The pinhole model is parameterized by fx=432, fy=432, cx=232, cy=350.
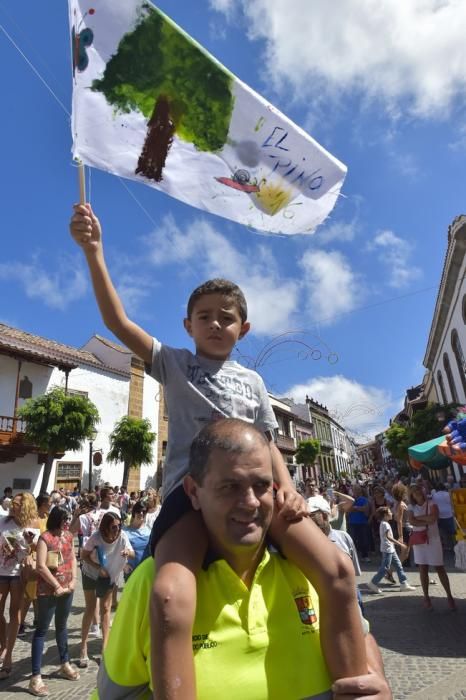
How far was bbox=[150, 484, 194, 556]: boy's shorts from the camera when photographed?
5.22 feet

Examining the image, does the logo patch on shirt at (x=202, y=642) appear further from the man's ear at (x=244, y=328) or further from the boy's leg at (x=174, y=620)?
the man's ear at (x=244, y=328)

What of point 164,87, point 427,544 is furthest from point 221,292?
point 427,544

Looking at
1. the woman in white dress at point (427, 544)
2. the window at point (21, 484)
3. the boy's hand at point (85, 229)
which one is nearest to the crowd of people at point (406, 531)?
the woman in white dress at point (427, 544)

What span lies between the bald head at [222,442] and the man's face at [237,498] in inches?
0.7

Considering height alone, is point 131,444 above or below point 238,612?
above

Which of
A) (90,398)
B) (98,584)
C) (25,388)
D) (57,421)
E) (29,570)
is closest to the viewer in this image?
(29,570)

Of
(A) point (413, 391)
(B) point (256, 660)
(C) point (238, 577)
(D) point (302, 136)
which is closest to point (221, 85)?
(D) point (302, 136)

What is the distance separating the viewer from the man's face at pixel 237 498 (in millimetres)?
1405

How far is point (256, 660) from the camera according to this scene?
134 cm

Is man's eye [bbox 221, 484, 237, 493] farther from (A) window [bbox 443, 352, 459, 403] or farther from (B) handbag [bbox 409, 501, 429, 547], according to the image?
(A) window [bbox 443, 352, 459, 403]

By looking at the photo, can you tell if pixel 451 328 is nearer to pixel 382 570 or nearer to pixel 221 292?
pixel 382 570

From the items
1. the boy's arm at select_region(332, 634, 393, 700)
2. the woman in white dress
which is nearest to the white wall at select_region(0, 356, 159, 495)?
the woman in white dress

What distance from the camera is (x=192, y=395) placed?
2012 mm

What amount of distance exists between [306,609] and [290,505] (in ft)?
1.11
